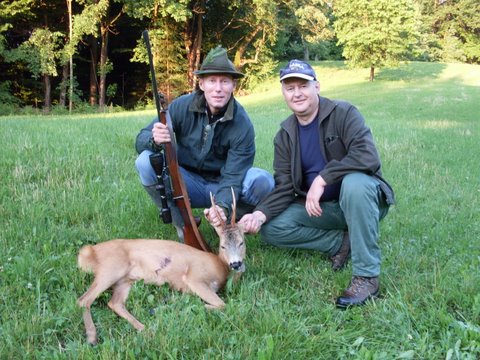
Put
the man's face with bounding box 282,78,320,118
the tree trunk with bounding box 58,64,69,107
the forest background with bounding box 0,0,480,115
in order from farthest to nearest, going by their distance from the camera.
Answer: the tree trunk with bounding box 58,64,69,107 → the forest background with bounding box 0,0,480,115 → the man's face with bounding box 282,78,320,118

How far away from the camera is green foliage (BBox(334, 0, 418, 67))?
32.7 metres

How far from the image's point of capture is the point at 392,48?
3266cm

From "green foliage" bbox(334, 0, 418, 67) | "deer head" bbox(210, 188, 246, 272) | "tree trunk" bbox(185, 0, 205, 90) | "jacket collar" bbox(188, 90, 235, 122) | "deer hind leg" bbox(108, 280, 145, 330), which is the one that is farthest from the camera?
"green foliage" bbox(334, 0, 418, 67)

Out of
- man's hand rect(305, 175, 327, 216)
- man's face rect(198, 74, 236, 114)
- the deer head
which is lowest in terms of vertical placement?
the deer head

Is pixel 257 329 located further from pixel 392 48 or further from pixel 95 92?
pixel 392 48

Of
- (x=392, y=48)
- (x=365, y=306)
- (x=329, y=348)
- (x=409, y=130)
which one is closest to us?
(x=329, y=348)

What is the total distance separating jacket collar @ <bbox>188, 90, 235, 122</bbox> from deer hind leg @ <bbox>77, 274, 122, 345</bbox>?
180 cm

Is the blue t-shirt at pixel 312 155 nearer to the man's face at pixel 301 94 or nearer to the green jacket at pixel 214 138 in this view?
the man's face at pixel 301 94

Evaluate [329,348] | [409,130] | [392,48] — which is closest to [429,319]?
[329,348]

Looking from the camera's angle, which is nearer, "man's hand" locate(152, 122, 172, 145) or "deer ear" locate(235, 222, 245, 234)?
"deer ear" locate(235, 222, 245, 234)

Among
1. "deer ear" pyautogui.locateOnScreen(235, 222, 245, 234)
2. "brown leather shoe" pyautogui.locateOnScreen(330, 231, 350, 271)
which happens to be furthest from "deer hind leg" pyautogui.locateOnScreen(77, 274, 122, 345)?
"brown leather shoe" pyautogui.locateOnScreen(330, 231, 350, 271)

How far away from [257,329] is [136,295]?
95 cm

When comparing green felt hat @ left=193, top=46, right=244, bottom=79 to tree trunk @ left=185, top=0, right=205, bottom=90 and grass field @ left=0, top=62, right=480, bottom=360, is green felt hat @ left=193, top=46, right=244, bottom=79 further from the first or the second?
tree trunk @ left=185, top=0, right=205, bottom=90

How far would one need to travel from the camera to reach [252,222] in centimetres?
389
